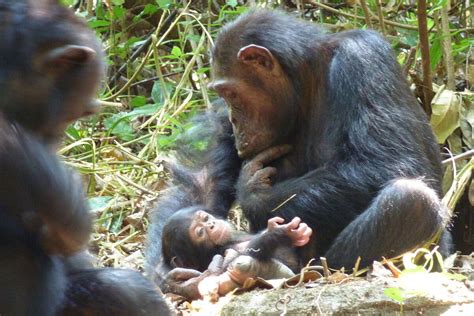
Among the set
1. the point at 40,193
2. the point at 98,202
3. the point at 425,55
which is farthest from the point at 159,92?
the point at 40,193

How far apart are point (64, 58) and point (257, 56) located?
2.28 m

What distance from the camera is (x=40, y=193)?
11.4ft

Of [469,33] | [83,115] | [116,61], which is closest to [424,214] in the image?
[83,115]

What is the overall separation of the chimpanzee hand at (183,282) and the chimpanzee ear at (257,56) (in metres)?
1.28

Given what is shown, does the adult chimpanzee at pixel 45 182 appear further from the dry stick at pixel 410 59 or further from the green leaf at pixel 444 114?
the dry stick at pixel 410 59

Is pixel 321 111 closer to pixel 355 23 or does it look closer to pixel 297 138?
pixel 297 138

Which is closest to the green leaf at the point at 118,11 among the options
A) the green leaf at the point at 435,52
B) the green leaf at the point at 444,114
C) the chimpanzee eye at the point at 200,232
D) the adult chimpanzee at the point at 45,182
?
the green leaf at the point at 435,52

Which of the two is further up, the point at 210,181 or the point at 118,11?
the point at 118,11

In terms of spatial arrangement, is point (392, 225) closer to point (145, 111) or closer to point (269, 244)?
point (269, 244)

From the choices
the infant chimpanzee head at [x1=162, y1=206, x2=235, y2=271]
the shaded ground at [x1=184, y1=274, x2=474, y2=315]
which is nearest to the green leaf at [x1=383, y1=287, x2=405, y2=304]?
the shaded ground at [x1=184, y1=274, x2=474, y2=315]

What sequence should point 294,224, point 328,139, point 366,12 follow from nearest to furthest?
1. point 294,224
2. point 328,139
3. point 366,12

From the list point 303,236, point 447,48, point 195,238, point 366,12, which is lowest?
point 195,238

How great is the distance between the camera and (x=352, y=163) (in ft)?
18.7

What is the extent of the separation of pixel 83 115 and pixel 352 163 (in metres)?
2.05
